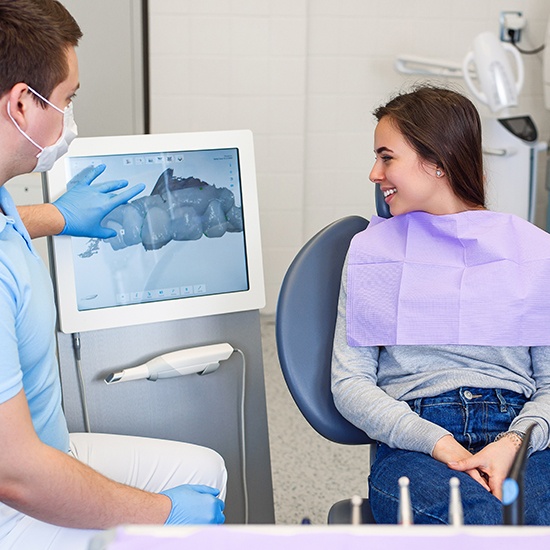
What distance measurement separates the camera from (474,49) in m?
3.05

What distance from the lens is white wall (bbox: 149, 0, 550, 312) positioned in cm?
343

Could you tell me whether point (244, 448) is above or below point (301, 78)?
below

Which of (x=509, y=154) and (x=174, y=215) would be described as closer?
(x=174, y=215)

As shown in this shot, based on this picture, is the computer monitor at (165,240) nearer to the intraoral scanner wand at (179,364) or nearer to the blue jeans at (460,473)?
the intraoral scanner wand at (179,364)

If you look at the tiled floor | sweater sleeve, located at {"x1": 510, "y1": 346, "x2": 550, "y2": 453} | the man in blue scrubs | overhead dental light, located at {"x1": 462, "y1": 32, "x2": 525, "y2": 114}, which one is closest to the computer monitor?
the man in blue scrubs

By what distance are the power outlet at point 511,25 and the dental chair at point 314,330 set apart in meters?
2.29

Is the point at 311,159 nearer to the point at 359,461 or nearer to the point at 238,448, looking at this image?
the point at 359,461

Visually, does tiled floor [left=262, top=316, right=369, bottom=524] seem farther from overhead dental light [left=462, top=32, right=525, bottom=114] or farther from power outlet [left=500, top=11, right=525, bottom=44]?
power outlet [left=500, top=11, right=525, bottom=44]

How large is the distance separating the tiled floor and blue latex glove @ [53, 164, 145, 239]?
1.04 m

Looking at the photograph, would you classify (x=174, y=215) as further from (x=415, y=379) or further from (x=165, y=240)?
(x=415, y=379)

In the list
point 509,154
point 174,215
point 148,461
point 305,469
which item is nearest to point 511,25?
point 509,154

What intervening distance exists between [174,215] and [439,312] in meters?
0.56

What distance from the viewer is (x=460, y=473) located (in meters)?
1.35

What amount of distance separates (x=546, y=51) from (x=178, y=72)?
146 cm
